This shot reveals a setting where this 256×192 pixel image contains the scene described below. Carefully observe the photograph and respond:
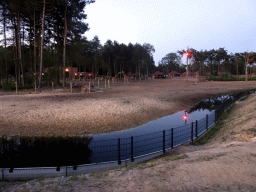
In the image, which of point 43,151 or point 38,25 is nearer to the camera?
point 43,151

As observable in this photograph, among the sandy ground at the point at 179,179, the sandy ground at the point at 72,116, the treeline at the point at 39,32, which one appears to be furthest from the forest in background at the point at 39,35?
the sandy ground at the point at 179,179

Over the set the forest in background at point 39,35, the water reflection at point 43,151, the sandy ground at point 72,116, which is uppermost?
the forest in background at point 39,35

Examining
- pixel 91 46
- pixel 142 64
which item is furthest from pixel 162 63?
pixel 91 46

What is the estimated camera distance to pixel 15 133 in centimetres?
1213

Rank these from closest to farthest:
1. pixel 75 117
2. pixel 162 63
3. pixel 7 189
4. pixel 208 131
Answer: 1. pixel 7 189
2. pixel 208 131
3. pixel 75 117
4. pixel 162 63

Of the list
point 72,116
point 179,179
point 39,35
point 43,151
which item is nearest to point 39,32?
point 39,35

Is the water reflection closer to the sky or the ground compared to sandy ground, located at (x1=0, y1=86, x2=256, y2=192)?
closer to the ground

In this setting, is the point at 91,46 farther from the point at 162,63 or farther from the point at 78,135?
the point at 162,63

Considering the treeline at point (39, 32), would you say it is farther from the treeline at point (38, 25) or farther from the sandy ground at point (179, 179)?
the sandy ground at point (179, 179)

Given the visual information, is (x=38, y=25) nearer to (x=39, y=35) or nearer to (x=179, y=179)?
(x=39, y=35)

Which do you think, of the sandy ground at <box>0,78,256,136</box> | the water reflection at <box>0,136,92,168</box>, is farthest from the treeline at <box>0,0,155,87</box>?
the water reflection at <box>0,136,92,168</box>

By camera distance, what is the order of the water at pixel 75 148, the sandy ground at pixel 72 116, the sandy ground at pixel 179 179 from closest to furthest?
the sandy ground at pixel 179 179
the water at pixel 75 148
the sandy ground at pixel 72 116

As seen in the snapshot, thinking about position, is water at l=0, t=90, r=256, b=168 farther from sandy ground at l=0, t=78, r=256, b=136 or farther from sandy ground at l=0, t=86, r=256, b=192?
sandy ground at l=0, t=86, r=256, b=192

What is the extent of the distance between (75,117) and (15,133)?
4.04 m
